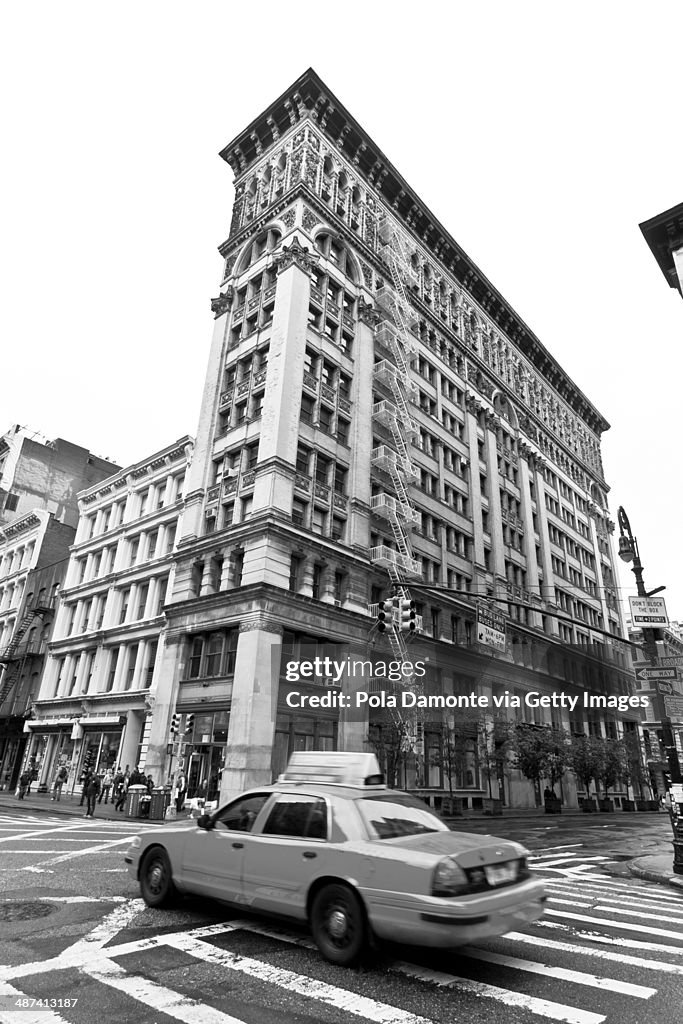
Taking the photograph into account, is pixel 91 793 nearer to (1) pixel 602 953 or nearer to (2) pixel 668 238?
(1) pixel 602 953

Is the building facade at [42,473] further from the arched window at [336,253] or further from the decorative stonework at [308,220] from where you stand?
the decorative stonework at [308,220]

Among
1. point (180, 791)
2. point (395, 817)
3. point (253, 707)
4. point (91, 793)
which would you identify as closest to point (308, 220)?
point (253, 707)

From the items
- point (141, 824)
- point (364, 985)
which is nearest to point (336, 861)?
point (364, 985)

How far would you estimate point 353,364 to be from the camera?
38.4m

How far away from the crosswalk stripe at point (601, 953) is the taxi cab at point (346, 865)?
94 cm

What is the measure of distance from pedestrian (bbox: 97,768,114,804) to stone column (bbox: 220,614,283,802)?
33.5 feet

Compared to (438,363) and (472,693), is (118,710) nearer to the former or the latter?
(472,693)

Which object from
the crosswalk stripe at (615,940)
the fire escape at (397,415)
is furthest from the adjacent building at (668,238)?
the crosswalk stripe at (615,940)

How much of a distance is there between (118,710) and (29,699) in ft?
41.4

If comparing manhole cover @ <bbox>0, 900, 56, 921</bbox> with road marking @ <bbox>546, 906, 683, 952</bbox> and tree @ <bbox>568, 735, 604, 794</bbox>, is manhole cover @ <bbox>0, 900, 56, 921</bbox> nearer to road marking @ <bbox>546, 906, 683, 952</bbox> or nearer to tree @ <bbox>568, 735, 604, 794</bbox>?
road marking @ <bbox>546, 906, 683, 952</bbox>

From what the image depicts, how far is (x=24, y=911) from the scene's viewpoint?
7301 mm

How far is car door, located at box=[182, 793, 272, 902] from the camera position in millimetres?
6695

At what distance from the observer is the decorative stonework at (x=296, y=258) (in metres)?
36.2

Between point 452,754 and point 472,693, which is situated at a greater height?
point 472,693
